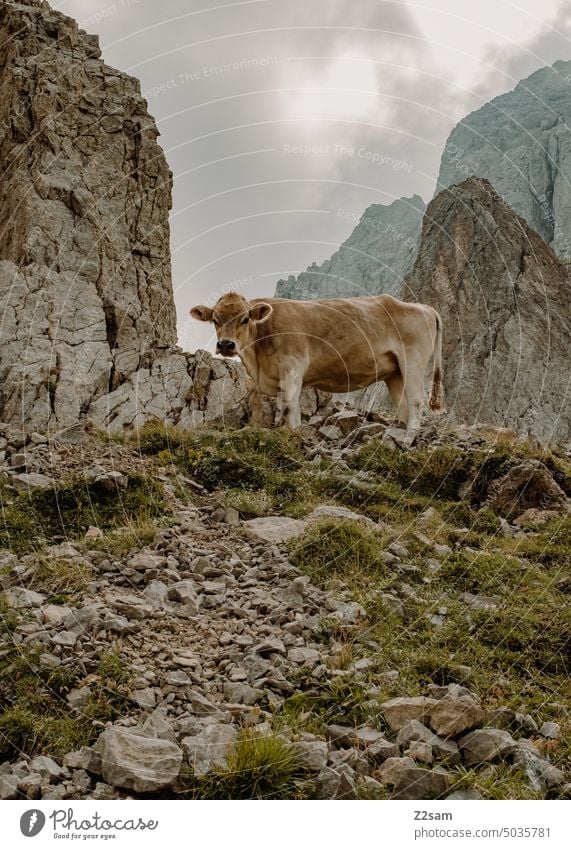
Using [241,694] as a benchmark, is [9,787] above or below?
below

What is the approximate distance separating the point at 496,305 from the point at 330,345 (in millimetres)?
84946

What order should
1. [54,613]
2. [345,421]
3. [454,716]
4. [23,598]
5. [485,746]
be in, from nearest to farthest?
1. [485,746]
2. [454,716]
3. [54,613]
4. [23,598]
5. [345,421]

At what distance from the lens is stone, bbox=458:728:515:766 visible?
493cm

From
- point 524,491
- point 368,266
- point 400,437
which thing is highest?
point 368,266

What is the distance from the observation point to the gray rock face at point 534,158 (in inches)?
5148

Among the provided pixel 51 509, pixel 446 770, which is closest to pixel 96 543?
pixel 51 509

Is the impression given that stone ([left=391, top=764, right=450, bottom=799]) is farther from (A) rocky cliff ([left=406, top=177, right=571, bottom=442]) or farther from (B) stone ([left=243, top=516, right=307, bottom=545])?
Result: (A) rocky cliff ([left=406, top=177, right=571, bottom=442])

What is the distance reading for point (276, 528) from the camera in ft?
30.0

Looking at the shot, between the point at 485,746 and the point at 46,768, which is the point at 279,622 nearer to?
the point at 485,746

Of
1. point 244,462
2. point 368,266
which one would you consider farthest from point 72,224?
point 368,266

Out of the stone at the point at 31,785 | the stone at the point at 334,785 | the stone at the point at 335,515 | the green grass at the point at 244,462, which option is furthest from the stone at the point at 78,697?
the green grass at the point at 244,462

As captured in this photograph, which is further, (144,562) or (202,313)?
(202,313)

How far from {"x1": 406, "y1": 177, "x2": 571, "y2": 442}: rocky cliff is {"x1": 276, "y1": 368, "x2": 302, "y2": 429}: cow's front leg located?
7143 cm

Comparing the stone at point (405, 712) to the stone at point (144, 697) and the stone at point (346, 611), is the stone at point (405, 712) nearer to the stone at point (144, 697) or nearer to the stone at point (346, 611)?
the stone at point (346, 611)
